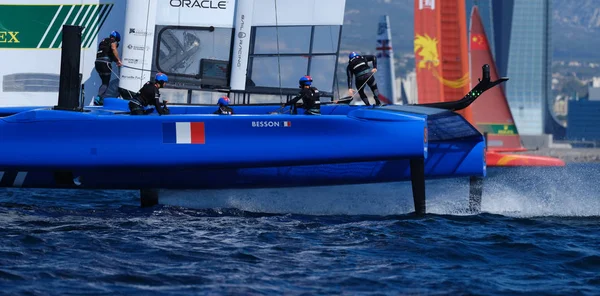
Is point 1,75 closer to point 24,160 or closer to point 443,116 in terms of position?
point 24,160

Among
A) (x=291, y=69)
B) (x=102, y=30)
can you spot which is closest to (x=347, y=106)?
(x=291, y=69)

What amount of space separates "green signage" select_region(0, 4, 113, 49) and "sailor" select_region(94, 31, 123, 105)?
2.32ft

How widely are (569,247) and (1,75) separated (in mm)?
8435

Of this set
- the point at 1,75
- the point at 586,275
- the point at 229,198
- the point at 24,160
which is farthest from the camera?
the point at 1,75

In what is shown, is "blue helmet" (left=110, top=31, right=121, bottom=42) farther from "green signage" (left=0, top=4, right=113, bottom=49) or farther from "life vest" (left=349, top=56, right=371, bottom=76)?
"life vest" (left=349, top=56, right=371, bottom=76)

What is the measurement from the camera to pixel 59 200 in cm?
1546

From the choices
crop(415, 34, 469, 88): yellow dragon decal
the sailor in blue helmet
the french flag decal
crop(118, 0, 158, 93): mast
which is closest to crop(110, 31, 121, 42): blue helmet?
crop(118, 0, 158, 93): mast

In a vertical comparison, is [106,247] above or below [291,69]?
below

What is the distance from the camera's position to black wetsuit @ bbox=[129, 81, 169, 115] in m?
13.0

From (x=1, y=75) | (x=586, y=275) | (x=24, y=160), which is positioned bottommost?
(x=586, y=275)

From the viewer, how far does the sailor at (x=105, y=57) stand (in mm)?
14711

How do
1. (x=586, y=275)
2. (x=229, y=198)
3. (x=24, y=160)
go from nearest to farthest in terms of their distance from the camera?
(x=586, y=275), (x=24, y=160), (x=229, y=198)

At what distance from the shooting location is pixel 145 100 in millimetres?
13188

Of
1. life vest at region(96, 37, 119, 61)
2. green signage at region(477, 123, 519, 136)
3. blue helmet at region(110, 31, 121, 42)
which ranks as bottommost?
green signage at region(477, 123, 519, 136)
